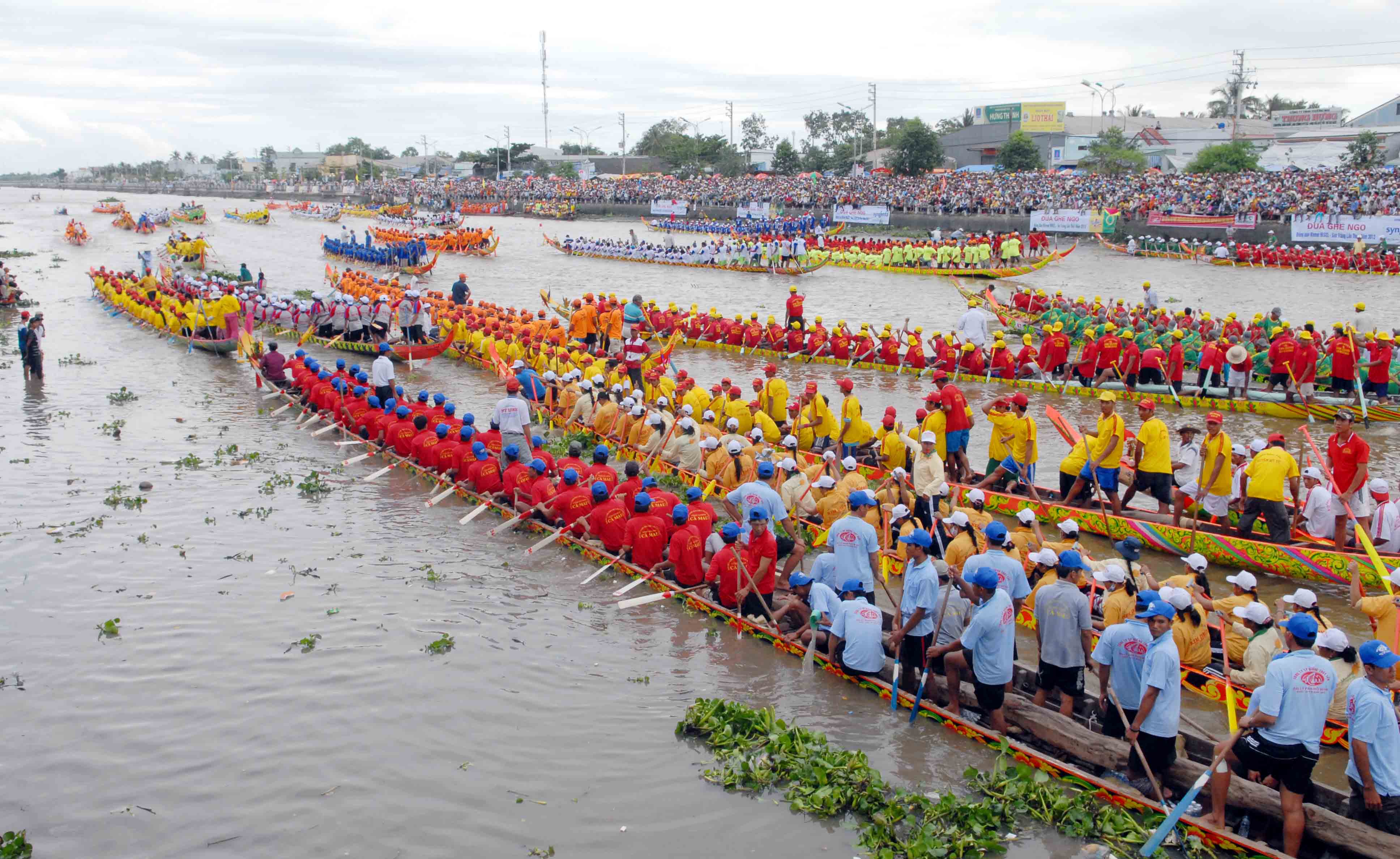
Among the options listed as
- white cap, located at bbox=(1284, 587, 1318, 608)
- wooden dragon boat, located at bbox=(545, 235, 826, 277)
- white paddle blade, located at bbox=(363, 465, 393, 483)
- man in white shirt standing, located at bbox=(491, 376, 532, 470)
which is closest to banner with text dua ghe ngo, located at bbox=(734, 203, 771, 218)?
wooden dragon boat, located at bbox=(545, 235, 826, 277)

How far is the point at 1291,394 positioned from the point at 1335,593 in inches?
308

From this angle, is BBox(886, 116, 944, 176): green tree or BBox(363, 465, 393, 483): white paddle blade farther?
BBox(886, 116, 944, 176): green tree

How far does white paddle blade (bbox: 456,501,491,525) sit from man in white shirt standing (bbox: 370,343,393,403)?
5.39 meters

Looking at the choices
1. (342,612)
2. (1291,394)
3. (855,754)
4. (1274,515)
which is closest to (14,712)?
(342,612)

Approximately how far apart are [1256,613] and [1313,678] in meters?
1.58

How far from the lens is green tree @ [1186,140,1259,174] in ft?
172

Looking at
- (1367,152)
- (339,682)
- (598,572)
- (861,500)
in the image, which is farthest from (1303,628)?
(1367,152)

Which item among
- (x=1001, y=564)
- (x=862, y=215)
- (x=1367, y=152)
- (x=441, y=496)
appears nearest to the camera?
(x=1001, y=564)

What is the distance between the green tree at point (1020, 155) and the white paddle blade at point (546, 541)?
184 ft

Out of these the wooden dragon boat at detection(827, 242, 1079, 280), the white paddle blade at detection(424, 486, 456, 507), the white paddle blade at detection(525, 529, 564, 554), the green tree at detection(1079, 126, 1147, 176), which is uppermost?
the green tree at detection(1079, 126, 1147, 176)

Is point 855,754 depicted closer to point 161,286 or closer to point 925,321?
point 925,321

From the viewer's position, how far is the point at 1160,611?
623 cm

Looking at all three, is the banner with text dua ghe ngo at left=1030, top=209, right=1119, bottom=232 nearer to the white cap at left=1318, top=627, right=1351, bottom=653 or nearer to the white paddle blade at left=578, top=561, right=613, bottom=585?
the white paddle blade at left=578, top=561, right=613, bottom=585

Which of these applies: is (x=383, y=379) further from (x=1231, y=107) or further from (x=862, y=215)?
(x=1231, y=107)
